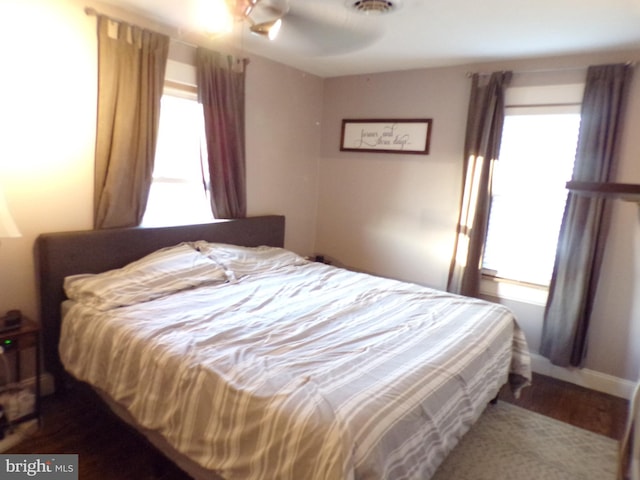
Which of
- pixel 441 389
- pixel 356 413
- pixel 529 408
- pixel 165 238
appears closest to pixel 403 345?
pixel 441 389

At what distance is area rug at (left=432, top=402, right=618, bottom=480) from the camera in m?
2.12

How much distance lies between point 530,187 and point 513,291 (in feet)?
2.75

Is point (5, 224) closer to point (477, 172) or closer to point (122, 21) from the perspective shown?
point (122, 21)

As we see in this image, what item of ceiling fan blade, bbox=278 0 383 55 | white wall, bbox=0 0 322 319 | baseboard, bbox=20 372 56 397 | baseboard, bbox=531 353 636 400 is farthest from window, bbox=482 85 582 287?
baseboard, bbox=20 372 56 397

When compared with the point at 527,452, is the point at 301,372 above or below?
above

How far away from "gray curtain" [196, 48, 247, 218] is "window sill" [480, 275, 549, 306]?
2145mm

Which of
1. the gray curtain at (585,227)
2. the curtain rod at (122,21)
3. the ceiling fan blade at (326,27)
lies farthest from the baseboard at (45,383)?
the gray curtain at (585,227)

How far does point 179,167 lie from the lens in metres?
3.10

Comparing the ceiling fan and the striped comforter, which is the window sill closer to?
the striped comforter

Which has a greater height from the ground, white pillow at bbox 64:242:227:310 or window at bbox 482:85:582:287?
window at bbox 482:85:582:287

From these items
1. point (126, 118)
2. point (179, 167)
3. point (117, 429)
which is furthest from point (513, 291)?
point (126, 118)
